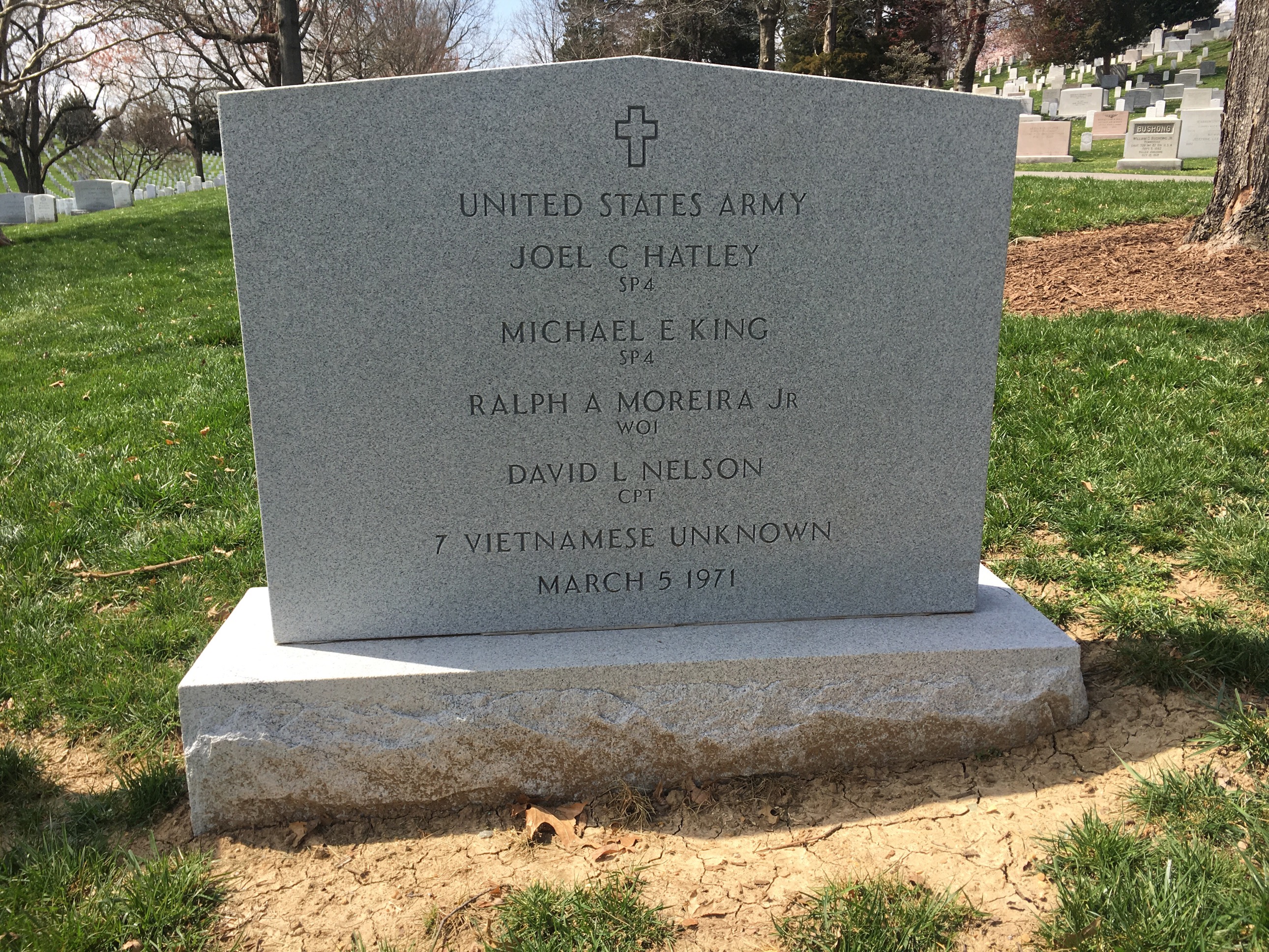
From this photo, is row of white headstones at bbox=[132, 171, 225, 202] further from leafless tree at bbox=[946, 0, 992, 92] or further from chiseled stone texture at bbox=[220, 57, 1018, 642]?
→ chiseled stone texture at bbox=[220, 57, 1018, 642]

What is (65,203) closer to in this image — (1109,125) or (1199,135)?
(1199,135)

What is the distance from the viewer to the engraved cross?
2.54 meters

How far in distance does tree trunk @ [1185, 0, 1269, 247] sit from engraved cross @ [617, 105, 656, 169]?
7020 mm

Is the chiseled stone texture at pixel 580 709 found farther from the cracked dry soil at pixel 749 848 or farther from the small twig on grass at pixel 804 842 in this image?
the small twig on grass at pixel 804 842

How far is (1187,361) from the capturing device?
5.40m

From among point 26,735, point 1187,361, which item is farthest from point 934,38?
point 26,735

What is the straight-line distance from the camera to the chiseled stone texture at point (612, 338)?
99.0 inches

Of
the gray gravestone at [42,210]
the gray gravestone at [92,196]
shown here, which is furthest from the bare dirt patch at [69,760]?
the gray gravestone at [92,196]

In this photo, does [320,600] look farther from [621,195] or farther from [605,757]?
[621,195]

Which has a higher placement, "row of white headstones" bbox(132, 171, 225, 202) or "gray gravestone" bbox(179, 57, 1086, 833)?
"row of white headstones" bbox(132, 171, 225, 202)

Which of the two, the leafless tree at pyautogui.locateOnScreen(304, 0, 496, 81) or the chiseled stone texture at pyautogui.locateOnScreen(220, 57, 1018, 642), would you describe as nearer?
the chiseled stone texture at pyautogui.locateOnScreen(220, 57, 1018, 642)

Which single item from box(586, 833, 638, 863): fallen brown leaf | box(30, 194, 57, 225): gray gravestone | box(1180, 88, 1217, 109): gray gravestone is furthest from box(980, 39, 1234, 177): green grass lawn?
box(30, 194, 57, 225): gray gravestone

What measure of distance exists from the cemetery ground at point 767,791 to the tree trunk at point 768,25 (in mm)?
25031

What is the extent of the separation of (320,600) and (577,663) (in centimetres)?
84
